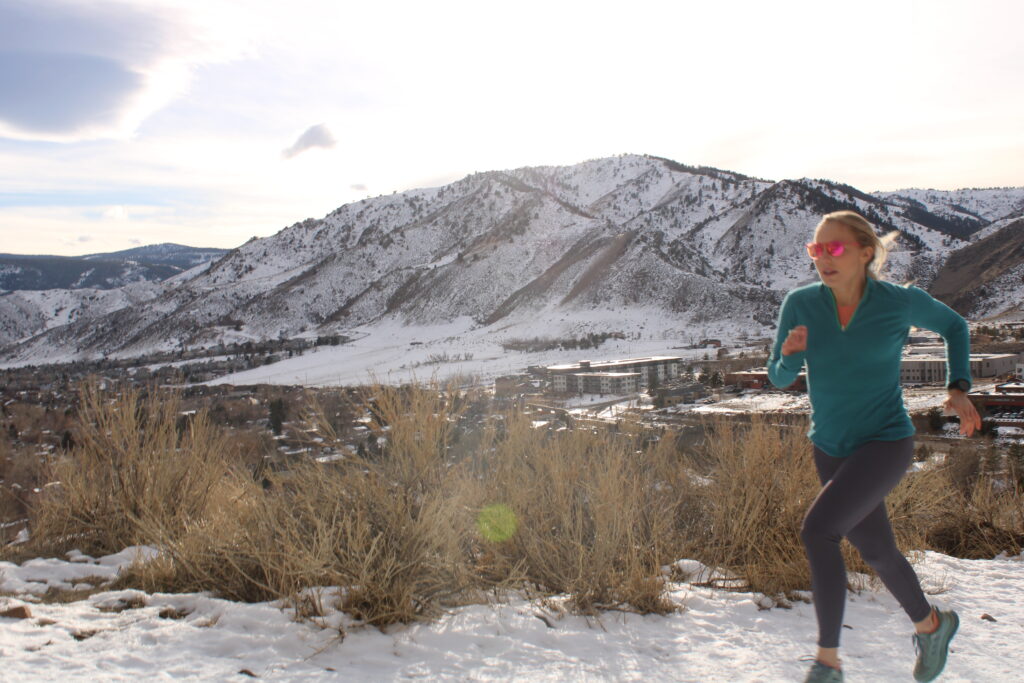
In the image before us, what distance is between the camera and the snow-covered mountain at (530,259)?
7725 centimetres

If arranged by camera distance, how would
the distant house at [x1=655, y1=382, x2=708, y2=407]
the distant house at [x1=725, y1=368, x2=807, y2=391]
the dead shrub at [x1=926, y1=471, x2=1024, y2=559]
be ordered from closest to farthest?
the dead shrub at [x1=926, y1=471, x2=1024, y2=559] → the distant house at [x1=655, y1=382, x2=708, y2=407] → the distant house at [x1=725, y1=368, x2=807, y2=391]

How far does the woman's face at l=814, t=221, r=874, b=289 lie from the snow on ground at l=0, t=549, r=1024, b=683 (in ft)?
4.81

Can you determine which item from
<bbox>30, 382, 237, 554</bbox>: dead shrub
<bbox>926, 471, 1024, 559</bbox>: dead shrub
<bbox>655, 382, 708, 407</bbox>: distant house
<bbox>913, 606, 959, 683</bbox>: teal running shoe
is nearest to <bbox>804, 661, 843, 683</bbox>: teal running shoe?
<bbox>913, 606, 959, 683</bbox>: teal running shoe

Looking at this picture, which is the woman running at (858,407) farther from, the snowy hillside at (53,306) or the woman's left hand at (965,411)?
the snowy hillside at (53,306)

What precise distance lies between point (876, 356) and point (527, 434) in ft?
9.99

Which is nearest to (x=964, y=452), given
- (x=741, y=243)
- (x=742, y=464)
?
(x=742, y=464)

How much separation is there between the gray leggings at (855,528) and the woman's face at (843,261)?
1.93 feet

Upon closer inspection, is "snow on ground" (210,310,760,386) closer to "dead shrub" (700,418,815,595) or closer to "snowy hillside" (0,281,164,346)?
"dead shrub" (700,418,815,595)

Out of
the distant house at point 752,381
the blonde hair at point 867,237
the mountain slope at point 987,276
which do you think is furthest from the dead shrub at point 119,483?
the mountain slope at point 987,276

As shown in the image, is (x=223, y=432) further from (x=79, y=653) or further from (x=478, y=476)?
(x=79, y=653)

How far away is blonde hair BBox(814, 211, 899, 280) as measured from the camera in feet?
7.63

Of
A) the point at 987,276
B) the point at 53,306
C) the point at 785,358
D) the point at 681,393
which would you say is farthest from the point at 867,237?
the point at 53,306

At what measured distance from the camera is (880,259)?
7.93 ft

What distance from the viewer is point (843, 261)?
7.69ft
